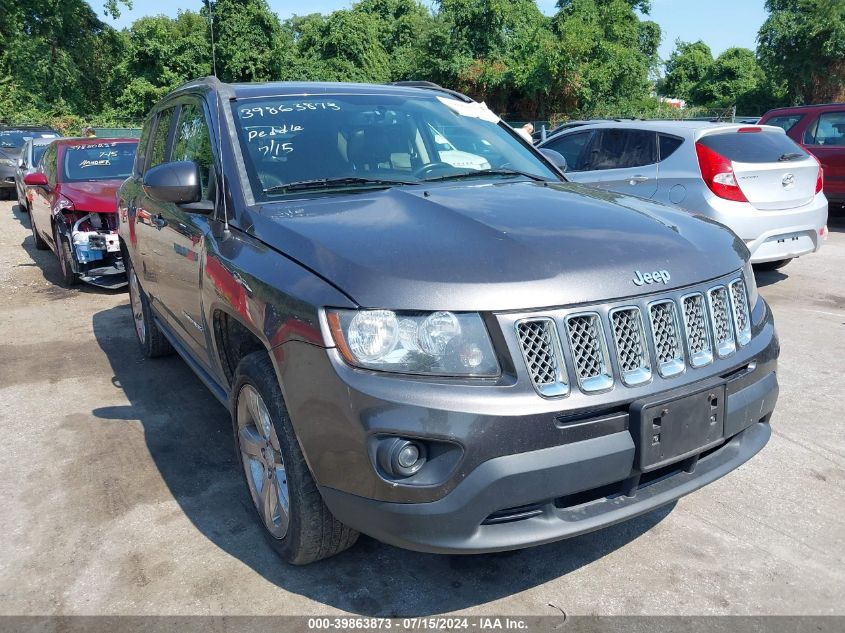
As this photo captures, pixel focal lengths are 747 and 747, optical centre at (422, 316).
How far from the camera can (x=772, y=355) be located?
2.87m

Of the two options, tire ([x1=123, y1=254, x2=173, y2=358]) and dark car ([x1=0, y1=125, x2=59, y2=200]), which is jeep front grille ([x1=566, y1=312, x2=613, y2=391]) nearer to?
tire ([x1=123, y1=254, x2=173, y2=358])

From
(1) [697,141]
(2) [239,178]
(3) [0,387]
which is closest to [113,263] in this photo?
(3) [0,387]

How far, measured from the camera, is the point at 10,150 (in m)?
18.5

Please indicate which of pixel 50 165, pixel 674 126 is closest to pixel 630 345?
pixel 674 126

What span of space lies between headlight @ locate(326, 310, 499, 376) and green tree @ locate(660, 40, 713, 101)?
53.4m

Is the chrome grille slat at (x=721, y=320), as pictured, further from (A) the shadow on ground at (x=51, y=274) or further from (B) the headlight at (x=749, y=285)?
(A) the shadow on ground at (x=51, y=274)

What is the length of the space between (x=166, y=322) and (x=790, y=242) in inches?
222

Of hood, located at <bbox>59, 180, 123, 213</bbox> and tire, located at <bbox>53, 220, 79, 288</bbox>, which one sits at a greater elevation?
hood, located at <bbox>59, 180, 123, 213</bbox>

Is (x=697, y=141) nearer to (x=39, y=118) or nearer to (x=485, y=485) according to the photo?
(x=485, y=485)

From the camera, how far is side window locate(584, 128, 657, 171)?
747cm

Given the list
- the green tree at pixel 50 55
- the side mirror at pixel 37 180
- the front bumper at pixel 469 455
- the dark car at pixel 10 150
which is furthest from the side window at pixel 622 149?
the green tree at pixel 50 55

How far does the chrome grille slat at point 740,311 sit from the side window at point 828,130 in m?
9.60

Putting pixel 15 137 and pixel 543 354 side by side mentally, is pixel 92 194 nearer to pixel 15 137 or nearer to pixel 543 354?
pixel 543 354

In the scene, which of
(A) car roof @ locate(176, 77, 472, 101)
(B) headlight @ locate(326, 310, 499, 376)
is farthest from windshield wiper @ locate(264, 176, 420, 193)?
(B) headlight @ locate(326, 310, 499, 376)
